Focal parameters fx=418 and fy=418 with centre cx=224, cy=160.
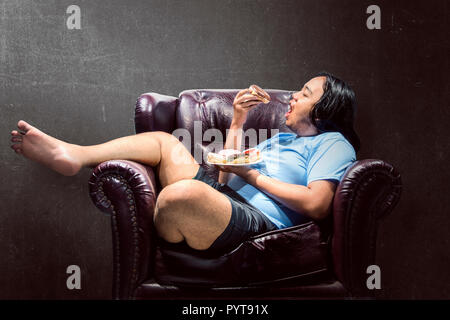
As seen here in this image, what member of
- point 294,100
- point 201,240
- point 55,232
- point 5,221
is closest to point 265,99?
point 294,100

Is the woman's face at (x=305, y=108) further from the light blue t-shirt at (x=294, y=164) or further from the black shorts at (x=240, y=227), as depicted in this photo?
the black shorts at (x=240, y=227)

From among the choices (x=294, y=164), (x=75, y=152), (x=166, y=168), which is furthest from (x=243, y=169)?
(x=75, y=152)

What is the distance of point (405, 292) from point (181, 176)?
4.97 feet

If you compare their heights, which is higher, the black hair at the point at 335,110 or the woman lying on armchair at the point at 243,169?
the black hair at the point at 335,110

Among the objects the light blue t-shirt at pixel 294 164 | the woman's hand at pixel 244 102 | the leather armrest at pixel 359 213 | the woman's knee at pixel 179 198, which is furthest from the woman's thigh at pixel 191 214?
the woman's hand at pixel 244 102

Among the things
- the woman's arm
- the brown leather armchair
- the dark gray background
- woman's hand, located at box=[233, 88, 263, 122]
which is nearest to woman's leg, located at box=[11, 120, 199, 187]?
the brown leather armchair

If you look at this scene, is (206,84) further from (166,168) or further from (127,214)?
(127,214)

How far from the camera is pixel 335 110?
1756 millimetres

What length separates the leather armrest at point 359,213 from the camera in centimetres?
148

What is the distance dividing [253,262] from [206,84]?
120 centimetres

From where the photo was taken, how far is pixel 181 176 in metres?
1.72

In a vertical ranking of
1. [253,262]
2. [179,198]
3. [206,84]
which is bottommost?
[253,262]
